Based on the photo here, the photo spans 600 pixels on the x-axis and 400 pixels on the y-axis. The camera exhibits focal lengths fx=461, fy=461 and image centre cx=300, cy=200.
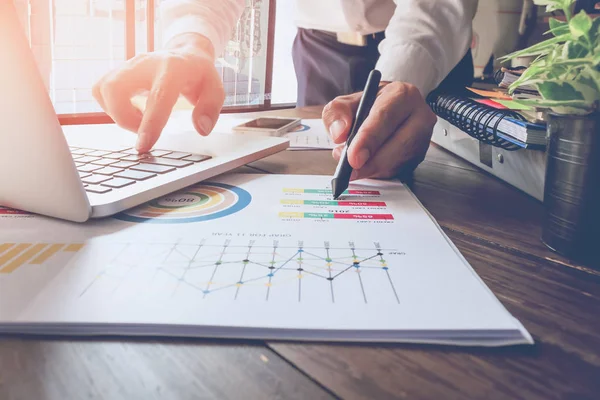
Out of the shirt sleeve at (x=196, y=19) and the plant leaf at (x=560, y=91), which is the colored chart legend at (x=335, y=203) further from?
the shirt sleeve at (x=196, y=19)

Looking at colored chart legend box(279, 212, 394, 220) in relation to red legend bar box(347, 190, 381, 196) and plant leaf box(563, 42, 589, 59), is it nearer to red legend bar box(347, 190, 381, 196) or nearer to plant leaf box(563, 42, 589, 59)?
red legend bar box(347, 190, 381, 196)

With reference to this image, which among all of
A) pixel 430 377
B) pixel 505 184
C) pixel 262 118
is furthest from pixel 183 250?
pixel 262 118

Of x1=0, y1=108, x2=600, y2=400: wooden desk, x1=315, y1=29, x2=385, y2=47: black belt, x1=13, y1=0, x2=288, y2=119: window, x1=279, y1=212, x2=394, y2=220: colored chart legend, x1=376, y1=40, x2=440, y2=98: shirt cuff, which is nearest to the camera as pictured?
x1=0, y1=108, x2=600, y2=400: wooden desk

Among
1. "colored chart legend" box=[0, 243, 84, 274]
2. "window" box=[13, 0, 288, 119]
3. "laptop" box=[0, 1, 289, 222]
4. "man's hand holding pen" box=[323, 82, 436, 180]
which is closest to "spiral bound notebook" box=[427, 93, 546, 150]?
"man's hand holding pen" box=[323, 82, 436, 180]

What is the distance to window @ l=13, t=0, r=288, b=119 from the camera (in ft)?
8.64

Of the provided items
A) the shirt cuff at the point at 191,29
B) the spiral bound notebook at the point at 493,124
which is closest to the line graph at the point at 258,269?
the spiral bound notebook at the point at 493,124

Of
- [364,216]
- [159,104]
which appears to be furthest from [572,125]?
[159,104]

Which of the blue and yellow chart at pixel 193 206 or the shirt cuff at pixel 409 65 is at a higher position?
the shirt cuff at pixel 409 65

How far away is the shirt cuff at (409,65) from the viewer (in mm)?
732

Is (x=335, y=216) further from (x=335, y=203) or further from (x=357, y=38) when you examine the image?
(x=357, y=38)

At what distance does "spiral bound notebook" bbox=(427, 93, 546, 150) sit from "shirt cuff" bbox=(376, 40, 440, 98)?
0.30 feet

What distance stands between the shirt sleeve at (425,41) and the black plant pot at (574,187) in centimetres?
42

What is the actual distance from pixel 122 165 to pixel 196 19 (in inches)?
23.6

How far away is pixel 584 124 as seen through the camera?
310 millimetres
